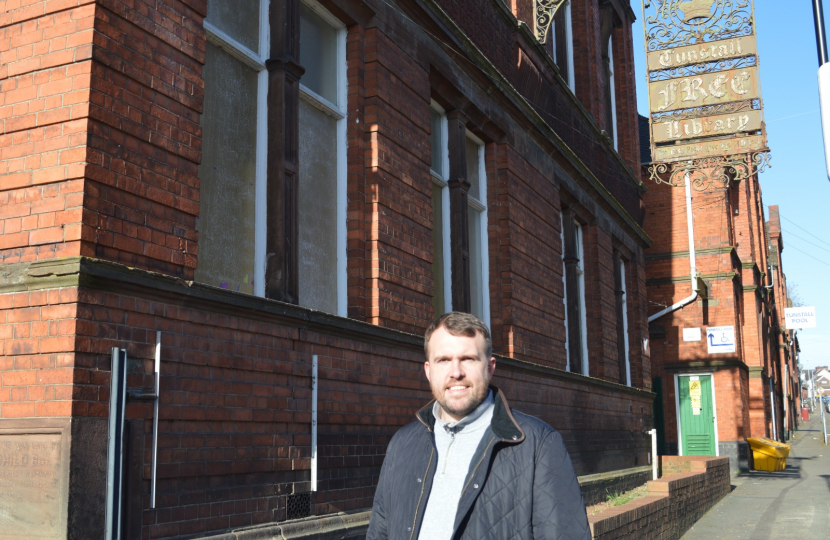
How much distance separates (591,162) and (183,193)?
11043mm

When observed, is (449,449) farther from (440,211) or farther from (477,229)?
(477,229)

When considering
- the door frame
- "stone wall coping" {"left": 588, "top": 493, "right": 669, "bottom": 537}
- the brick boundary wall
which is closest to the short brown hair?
"stone wall coping" {"left": 588, "top": 493, "right": 669, "bottom": 537}

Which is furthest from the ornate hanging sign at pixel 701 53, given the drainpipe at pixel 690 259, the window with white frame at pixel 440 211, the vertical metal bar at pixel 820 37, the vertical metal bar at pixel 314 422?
the vertical metal bar at pixel 314 422

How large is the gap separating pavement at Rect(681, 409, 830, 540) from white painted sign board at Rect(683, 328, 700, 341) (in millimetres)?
3854

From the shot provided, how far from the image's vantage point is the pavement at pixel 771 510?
12.1m

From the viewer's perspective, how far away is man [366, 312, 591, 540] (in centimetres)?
285

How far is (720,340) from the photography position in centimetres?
2328

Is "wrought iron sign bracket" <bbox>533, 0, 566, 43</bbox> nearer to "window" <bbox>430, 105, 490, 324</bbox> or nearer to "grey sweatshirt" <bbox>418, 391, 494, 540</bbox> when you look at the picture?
"window" <bbox>430, 105, 490, 324</bbox>

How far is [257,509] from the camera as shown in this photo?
5.38m

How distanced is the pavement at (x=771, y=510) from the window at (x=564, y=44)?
24.5 ft

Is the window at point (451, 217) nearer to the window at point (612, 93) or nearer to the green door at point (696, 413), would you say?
the window at point (612, 93)

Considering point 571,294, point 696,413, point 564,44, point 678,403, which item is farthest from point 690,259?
point 571,294

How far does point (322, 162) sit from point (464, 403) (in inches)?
167

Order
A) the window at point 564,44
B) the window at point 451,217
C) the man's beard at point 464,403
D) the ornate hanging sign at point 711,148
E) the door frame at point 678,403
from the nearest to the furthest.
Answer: the man's beard at point 464,403 < the window at point 451,217 < the window at point 564,44 < the ornate hanging sign at point 711,148 < the door frame at point 678,403
